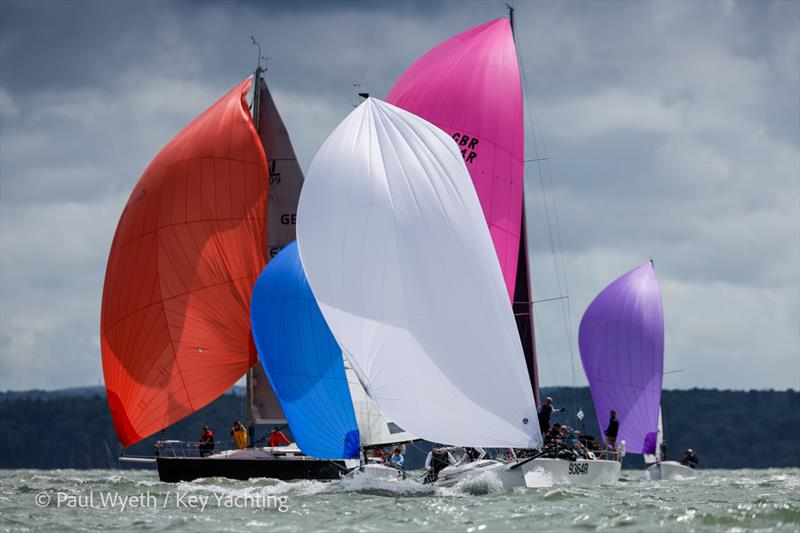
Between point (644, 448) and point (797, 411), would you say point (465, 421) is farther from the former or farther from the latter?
point (797, 411)

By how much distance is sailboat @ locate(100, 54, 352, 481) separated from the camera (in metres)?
25.9

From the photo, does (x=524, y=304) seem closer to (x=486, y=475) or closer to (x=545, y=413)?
(x=545, y=413)

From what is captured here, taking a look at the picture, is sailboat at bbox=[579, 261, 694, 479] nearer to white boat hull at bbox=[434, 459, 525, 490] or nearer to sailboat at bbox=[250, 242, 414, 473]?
sailboat at bbox=[250, 242, 414, 473]

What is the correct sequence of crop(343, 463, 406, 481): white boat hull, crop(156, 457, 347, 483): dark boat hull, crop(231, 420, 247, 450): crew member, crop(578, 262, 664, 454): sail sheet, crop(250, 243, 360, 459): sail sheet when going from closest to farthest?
crop(343, 463, 406, 481): white boat hull → crop(250, 243, 360, 459): sail sheet → crop(156, 457, 347, 483): dark boat hull → crop(231, 420, 247, 450): crew member → crop(578, 262, 664, 454): sail sheet

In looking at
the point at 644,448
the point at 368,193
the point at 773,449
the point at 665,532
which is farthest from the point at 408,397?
the point at 773,449

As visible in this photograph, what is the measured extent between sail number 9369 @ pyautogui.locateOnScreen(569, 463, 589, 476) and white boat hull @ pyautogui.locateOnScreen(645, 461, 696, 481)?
12.7 meters

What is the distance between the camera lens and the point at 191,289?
1035 inches

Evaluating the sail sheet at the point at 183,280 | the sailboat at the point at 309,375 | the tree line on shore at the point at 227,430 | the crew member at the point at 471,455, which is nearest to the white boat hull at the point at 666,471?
the sail sheet at the point at 183,280

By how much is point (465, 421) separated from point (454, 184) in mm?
3731

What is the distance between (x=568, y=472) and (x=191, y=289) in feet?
31.1

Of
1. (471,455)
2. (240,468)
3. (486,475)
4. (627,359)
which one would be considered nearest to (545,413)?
(471,455)

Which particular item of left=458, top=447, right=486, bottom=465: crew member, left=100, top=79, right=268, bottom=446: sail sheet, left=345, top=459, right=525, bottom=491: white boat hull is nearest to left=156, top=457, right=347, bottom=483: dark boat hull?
left=100, top=79, right=268, bottom=446: sail sheet

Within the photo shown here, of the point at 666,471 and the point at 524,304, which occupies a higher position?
the point at 524,304

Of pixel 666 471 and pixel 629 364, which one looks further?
pixel 666 471
